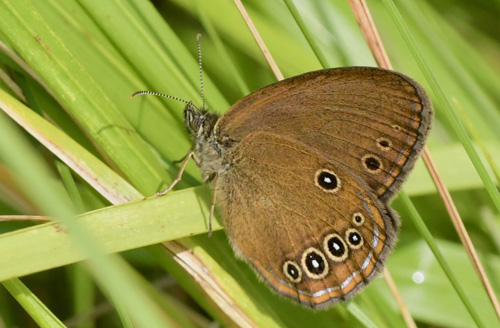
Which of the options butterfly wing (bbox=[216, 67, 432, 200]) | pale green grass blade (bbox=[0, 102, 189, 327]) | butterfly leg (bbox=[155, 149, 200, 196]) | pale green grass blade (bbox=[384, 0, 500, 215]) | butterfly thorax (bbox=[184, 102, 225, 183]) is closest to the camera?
pale green grass blade (bbox=[0, 102, 189, 327])

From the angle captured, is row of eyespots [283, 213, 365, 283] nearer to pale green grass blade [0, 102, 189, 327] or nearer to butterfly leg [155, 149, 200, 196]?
butterfly leg [155, 149, 200, 196]

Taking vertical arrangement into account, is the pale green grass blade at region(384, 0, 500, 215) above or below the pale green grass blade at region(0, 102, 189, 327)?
below

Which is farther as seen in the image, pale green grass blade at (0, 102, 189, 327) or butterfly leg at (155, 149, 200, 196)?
butterfly leg at (155, 149, 200, 196)

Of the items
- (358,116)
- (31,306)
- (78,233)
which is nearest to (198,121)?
(358,116)

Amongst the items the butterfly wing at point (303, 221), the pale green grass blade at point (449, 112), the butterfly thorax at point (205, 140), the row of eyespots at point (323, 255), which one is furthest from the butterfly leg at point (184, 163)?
the pale green grass blade at point (449, 112)

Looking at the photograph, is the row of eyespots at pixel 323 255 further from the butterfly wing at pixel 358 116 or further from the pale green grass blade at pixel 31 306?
the pale green grass blade at pixel 31 306

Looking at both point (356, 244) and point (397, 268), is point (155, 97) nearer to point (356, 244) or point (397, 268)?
point (356, 244)

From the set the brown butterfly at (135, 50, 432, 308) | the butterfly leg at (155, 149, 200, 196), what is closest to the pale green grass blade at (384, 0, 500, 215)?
the brown butterfly at (135, 50, 432, 308)

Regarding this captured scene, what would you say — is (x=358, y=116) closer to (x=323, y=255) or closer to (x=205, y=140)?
(x=323, y=255)
